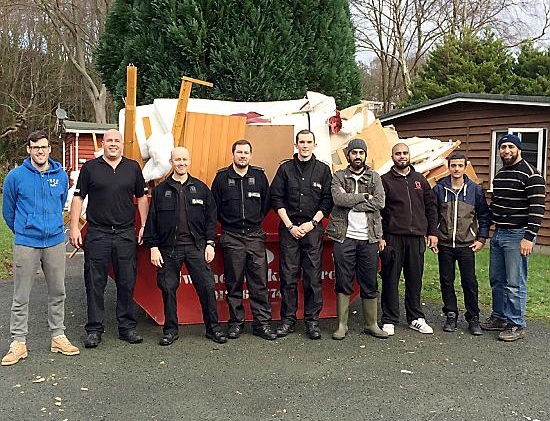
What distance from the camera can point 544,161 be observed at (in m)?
11.5

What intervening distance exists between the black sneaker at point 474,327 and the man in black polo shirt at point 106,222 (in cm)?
326

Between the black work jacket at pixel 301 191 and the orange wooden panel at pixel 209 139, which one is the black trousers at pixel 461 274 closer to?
the black work jacket at pixel 301 191

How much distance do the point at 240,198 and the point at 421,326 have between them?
2177mm

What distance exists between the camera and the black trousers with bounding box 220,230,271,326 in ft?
18.6

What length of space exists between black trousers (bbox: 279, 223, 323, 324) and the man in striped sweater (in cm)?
170

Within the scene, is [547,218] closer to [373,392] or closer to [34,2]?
[373,392]

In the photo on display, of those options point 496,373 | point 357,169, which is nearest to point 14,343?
point 357,169

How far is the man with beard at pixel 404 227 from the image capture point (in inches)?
230

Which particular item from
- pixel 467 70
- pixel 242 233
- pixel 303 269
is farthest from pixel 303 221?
pixel 467 70

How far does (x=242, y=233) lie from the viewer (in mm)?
5695

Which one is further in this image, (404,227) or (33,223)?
(404,227)

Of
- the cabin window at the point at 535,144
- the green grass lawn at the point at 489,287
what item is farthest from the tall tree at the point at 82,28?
the green grass lawn at the point at 489,287

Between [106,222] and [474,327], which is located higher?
[106,222]

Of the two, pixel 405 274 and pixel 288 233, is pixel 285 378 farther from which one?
pixel 405 274
